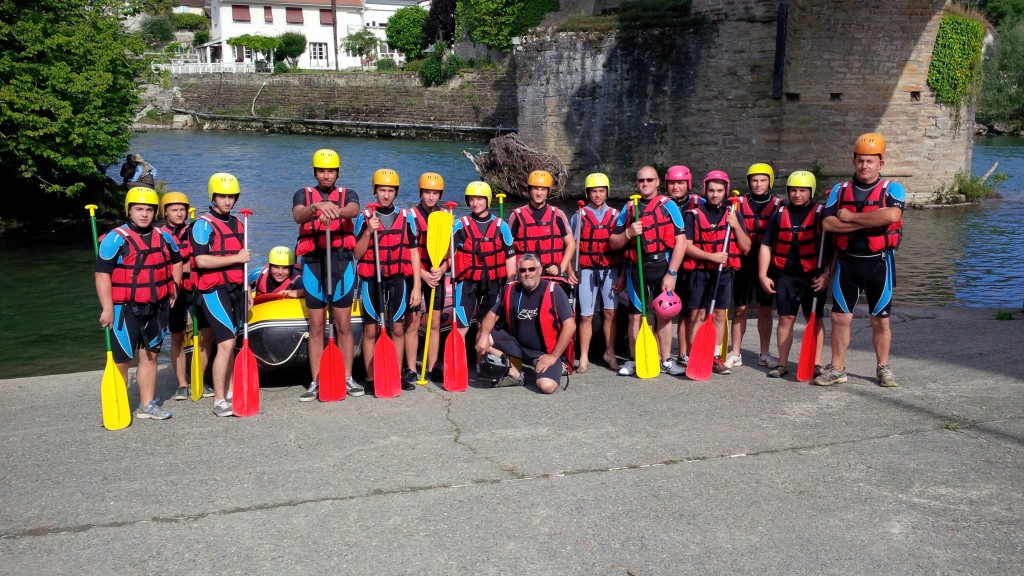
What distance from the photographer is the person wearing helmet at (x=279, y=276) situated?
7.27 m

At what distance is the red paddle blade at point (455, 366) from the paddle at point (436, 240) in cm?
23

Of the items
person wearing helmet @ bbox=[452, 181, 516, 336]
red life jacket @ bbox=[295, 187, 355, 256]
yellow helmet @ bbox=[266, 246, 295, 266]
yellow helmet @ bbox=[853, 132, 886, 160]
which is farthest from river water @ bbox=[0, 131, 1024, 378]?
yellow helmet @ bbox=[853, 132, 886, 160]

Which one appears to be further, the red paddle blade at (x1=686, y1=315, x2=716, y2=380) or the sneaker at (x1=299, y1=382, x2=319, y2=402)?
the red paddle blade at (x1=686, y1=315, x2=716, y2=380)

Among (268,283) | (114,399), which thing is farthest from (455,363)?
(114,399)

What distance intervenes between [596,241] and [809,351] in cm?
178

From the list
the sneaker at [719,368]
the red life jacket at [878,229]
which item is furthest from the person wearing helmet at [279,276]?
the red life jacket at [878,229]

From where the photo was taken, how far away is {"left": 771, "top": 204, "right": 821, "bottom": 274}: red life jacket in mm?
6473

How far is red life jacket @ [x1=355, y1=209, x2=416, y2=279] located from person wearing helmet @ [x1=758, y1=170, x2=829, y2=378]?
2.64m

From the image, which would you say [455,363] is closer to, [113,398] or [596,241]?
[596,241]

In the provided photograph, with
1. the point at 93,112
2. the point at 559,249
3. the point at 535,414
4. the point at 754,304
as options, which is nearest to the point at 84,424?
the point at 535,414

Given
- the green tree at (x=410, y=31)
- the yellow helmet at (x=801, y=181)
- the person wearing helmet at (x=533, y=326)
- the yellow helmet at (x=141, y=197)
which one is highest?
the green tree at (x=410, y=31)

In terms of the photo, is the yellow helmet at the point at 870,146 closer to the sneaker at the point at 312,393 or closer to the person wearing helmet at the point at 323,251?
the person wearing helmet at the point at 323,251

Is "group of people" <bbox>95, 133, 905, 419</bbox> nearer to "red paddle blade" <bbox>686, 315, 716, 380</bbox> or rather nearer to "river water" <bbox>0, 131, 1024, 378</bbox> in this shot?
"red paddle blade" <bbox>686, 315, 716, 380</bbox>

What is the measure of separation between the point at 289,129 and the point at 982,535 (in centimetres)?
4713
